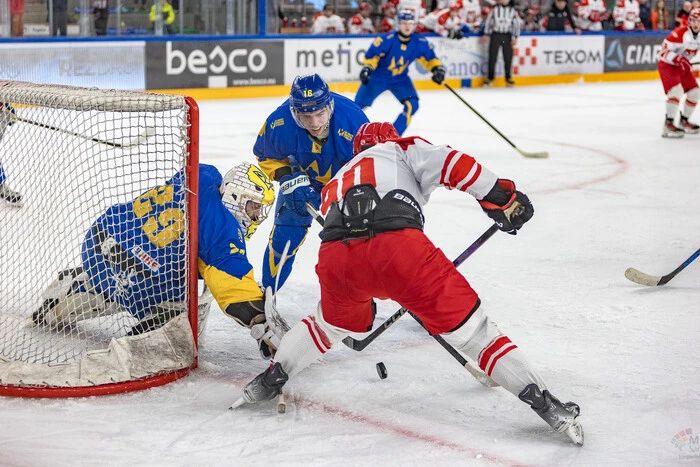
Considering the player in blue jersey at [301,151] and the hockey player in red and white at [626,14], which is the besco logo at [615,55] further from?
the player in blue jersey at [301,151]

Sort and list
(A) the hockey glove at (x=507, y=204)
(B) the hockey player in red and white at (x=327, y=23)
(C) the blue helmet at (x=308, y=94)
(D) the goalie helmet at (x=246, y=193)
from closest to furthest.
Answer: (A) the hockey glove at (x=507, y=204) < (D) the goalie helmet at (x=246, y=193) < (C) the blue helmet at (x=308, y=94) < (B) the hockey player in red and white at (x=327, y=23)

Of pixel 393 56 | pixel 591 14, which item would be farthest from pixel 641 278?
pixel 591 14

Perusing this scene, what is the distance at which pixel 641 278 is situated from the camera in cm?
421

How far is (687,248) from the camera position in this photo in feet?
16.3

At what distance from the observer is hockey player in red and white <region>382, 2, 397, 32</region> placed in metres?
13.5

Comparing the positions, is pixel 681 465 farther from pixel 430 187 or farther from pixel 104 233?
pixel 104 233

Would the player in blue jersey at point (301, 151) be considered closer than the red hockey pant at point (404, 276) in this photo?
No

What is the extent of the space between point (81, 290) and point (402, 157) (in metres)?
1.30

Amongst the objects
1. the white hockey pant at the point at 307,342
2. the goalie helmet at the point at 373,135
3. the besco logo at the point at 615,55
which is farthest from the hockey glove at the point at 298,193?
the besco logo at the point at 615,55

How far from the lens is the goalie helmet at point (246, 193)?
10.2ft

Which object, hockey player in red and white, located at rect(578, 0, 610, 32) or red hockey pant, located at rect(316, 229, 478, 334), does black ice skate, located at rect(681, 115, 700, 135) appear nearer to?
hockey player in red and white, located at rect(578, 0, 610, 32)

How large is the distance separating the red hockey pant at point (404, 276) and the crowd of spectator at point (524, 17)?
9894 mm

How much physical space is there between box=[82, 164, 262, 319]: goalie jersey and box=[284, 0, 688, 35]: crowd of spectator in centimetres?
936

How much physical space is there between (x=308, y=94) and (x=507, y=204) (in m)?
1.03
